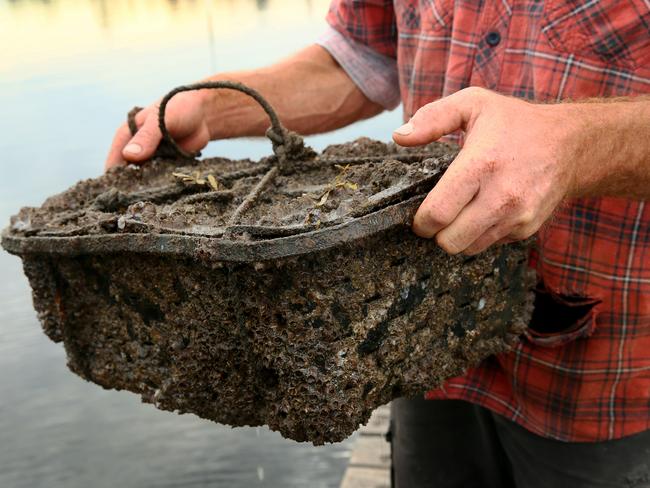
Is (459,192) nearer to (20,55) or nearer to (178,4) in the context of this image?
(20,55)

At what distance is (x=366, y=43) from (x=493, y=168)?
1047mm

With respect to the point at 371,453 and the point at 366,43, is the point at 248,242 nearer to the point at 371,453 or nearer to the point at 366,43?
the point at 366,43

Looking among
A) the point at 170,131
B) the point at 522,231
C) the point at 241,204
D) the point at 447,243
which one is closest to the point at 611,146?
the point at 522,231

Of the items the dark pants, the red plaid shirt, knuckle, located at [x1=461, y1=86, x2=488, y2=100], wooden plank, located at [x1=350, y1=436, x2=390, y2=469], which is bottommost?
wooden plank, located at [x1=350, y1=436, x2=390, y2=469]

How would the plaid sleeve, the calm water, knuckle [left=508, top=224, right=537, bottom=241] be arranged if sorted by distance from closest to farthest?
knuckle [left=508, top=224, right=537, bottom=241]
the plaid sleeve
the calm water

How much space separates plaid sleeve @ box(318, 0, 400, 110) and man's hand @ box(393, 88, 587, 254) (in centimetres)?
89

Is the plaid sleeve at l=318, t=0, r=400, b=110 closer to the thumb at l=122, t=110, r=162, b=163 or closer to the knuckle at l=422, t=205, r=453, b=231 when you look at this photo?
the thumb at l=122, t=110, r=162, b=163

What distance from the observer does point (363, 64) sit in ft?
6.17

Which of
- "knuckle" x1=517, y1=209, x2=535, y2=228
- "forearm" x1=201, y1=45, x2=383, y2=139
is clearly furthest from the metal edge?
"forearm" x1=201, y1=45, x2=383, y2=139

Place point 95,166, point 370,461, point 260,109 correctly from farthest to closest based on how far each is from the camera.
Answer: point 95,166 → point 370,461 → point 260,109

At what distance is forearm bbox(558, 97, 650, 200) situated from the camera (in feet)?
3.33

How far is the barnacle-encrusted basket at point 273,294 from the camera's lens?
0.89 meters

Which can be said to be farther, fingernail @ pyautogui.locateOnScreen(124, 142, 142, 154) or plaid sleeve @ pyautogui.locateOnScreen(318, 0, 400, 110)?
plaid sleeve @ pyautogui.locateOnScreen(318, 0, 400, 110)

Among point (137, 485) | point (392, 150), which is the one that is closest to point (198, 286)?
point (392, 150)
